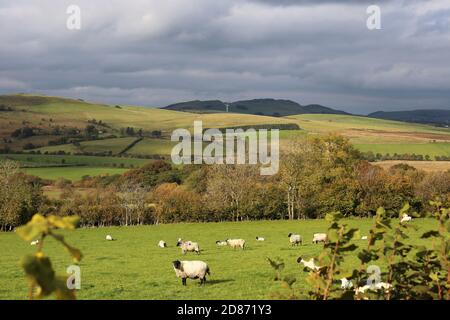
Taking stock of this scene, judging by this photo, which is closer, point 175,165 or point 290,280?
point 290,280

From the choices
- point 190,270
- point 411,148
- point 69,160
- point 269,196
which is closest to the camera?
point 190,270

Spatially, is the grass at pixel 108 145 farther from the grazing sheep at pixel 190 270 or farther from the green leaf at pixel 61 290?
the green leaf at pixel 61 290

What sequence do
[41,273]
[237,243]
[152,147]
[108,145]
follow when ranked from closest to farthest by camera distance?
[41,273]
[237,243]
[108,145]
[152,147]

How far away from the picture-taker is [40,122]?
191m

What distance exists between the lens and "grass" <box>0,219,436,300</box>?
19734 millimetres

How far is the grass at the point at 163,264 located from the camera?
19734 millimetres

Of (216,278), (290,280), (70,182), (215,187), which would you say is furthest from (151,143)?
(290,280)

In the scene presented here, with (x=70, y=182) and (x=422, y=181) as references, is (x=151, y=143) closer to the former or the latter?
(x=70, y=182)

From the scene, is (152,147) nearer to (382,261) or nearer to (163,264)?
(163,264)

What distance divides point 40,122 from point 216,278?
182 metres

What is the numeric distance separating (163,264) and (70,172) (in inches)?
3552

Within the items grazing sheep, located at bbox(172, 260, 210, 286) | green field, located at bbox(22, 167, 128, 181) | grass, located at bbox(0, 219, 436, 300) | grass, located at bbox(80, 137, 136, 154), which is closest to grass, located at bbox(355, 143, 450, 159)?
grass, located at bbox(80, 137, 136, 154)

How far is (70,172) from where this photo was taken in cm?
11419

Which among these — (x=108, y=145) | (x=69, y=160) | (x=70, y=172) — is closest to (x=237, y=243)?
(x=70, y=172)
